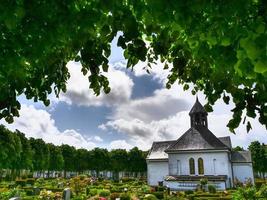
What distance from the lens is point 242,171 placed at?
4625cm

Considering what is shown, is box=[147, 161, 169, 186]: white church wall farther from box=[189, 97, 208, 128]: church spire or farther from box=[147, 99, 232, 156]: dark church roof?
box=[189, 97, 208, 128]: church spire

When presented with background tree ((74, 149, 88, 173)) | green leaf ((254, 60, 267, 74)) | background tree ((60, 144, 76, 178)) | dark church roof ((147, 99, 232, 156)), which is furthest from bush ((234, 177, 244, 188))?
background tree ((60, 144, 76, 178))

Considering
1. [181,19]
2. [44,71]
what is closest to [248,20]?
[181,19]

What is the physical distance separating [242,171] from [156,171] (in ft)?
41.3

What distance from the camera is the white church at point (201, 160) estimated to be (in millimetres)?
44188

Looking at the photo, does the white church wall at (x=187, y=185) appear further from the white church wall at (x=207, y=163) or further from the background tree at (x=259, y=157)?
the background tree at (x=259, y=157)

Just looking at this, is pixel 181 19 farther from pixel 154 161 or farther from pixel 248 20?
pixel 154 161

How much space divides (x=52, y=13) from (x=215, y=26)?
51.9 inches

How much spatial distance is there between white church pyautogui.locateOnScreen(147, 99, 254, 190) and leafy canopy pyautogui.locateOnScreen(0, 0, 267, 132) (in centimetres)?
3926

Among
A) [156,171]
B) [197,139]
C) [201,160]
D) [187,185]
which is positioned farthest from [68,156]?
[187,185]

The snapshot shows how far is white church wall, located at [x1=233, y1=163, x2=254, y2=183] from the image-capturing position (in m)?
46.0

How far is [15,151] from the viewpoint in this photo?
189 ft

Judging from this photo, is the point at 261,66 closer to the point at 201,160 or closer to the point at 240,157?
the point at 201,160

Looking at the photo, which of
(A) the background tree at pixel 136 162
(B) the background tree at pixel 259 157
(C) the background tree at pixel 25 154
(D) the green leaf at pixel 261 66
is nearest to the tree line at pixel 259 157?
(B) the background tree at pixel 259 157
